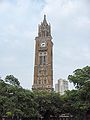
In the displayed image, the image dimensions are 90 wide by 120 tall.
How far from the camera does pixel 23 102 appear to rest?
36.7m

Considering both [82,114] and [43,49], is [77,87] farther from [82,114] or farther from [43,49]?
[43,49]

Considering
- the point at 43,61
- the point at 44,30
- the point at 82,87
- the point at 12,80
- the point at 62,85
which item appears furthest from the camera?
the point at 62,85

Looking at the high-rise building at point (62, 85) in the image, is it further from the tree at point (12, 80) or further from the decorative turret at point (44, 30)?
the tree at point (12, 80)

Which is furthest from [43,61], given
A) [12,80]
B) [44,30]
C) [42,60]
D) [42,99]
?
[12,80]

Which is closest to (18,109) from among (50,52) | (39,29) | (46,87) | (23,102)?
(23,102)

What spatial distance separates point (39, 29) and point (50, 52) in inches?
387

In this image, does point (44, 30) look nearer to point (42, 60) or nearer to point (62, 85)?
point (42, 60)

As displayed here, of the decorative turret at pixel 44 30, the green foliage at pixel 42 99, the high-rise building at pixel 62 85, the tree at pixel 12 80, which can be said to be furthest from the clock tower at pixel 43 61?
the tree at pixel 12 80

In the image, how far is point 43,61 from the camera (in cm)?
8019

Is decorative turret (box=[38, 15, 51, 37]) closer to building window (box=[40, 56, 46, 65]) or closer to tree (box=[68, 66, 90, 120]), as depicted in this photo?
building window (box=[40, 56, 46, 65])

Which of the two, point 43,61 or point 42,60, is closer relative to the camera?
point 43,61

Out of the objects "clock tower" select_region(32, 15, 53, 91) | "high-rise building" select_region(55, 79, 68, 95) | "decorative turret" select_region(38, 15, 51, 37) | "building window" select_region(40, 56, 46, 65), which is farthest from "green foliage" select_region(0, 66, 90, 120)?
"decorative turret" select_region(38, 15, 51, 37)

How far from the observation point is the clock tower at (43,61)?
7679 centimetres

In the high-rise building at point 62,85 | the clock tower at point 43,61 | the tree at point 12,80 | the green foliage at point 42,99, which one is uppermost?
the clock tower at point 43,61
